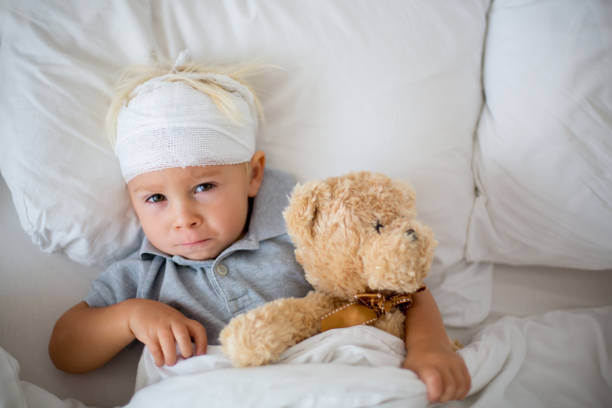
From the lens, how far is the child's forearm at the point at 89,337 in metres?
0.79

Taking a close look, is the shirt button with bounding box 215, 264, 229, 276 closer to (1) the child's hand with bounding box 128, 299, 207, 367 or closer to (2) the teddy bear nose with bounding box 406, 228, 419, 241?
(1) the child's hand with bounding box 128, 299, 207, 367

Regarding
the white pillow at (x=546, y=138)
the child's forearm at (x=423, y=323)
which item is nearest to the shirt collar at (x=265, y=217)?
the child's forearm at (x=423, y=323)

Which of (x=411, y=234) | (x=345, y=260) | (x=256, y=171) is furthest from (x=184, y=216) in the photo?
(x=411, y=234)

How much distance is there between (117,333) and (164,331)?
138mm

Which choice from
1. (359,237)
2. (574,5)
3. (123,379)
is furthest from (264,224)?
(574,5)

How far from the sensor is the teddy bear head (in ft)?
1.94

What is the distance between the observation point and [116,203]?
925mm

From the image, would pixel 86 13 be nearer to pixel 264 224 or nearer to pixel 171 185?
pixel 171 185

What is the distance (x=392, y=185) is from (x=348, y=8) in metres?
0.59

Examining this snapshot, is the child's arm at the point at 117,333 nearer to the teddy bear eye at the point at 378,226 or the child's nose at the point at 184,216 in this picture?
the child's nose at the point at 184,216

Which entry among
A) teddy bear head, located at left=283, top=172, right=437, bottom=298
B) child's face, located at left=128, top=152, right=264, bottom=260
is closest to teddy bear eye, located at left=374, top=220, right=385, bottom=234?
teddy bear head, located at left=283, top=172, right=437, bottom=298

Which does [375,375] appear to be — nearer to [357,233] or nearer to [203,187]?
[357,233]

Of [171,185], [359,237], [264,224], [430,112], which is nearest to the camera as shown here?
[359,237]

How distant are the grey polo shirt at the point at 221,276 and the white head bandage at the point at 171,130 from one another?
18 centimetres
